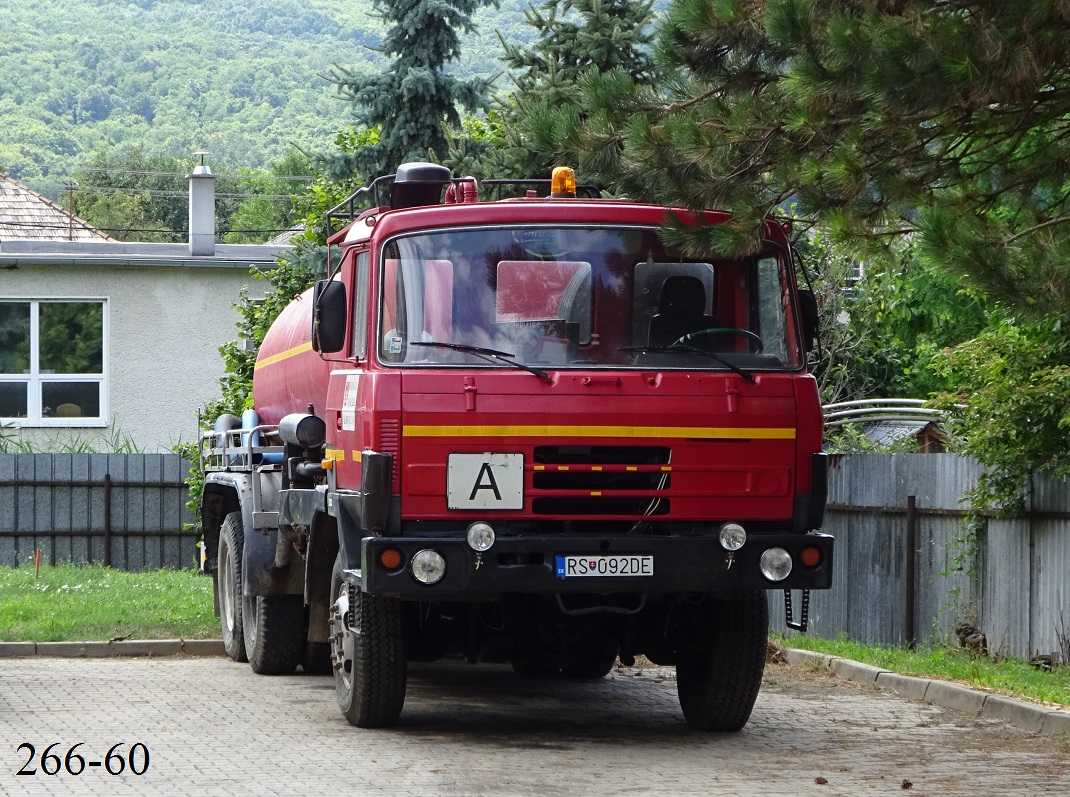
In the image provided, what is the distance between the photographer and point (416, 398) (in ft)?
27.4

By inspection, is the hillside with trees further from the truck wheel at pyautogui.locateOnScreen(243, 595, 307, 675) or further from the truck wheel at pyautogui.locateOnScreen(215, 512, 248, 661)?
the truck wheel at pyautogui.locateOnScreen(243, 595, 307, 675)

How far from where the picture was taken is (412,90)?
66.8 feet

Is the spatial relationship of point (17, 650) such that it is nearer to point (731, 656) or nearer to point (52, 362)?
point (731, 656)

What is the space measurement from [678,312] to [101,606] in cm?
862

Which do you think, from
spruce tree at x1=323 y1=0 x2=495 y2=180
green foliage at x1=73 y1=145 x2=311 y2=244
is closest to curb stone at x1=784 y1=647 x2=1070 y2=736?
spruce tree at x1=323 y1=0 x2=495 y2=180

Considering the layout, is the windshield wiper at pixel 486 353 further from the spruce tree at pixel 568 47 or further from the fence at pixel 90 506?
the fence at pixel 90 506

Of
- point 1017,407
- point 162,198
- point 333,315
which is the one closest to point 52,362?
point 333,315

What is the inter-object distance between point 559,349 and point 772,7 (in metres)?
2.15

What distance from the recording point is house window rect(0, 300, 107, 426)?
25984 mm

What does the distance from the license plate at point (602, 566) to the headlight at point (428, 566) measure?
2.03 ft

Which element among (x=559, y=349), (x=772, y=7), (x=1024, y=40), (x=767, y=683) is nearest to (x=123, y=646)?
(x=767, y=683)

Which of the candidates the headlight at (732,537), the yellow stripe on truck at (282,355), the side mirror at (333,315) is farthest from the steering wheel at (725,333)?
the yellow stripe on truck at (282,355)

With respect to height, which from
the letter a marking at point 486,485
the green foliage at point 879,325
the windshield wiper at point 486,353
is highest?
the green foliage at point 879,325

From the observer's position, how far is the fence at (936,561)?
1198 cm
